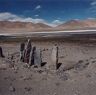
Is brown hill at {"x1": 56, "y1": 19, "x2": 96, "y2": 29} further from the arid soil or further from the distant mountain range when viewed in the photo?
the arid soil

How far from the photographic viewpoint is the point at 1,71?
15.7 m

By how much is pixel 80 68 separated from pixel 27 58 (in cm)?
351

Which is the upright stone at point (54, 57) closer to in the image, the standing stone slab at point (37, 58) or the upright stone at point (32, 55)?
the standing stone slab at point (37, 58)

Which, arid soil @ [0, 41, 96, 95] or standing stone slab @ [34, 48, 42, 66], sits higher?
standing stone slab @ [34, 48, 42, 66]

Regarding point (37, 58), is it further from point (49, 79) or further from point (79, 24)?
point (79, 24)

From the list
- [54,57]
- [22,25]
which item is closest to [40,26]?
[22,25]

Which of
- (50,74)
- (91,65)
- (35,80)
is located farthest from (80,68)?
(35,80)

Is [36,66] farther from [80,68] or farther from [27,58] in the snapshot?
[80,68]

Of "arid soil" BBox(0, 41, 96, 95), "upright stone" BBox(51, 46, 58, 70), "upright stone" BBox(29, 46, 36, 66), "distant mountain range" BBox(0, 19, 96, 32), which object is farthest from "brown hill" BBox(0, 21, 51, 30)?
"arid soil" BBox(0, 41, 96, 95)

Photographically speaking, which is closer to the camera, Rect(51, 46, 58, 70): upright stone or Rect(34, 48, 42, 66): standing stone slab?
Rect(51, 46, 58, 70): upright stone

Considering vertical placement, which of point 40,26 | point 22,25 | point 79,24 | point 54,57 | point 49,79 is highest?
point 22,25

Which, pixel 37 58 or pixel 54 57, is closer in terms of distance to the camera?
pixel 54 57

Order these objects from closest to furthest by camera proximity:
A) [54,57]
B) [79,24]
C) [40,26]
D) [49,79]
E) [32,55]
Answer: [49,79] → [54,57] → [32,55] → [40,26] → [79,24]

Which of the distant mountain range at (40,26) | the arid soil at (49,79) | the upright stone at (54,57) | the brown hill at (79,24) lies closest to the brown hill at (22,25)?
the distant mountain range at (40,26)
